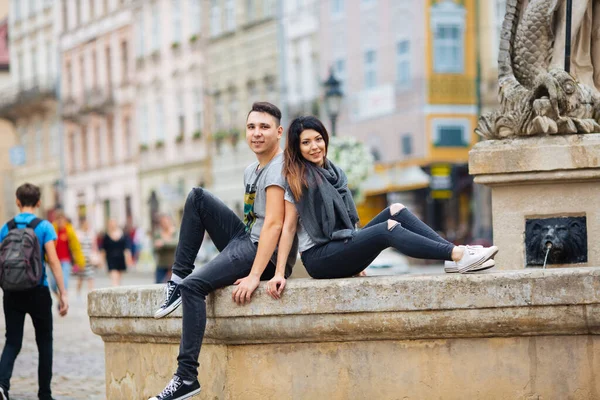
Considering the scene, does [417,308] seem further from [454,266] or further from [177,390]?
[177,390]

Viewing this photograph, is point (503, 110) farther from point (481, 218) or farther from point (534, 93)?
point (481, 218)

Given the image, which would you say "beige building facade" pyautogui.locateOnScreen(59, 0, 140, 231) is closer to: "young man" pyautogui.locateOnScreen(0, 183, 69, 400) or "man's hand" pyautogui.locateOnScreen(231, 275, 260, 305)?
"young man" pyautogui.locateOnScreen(0, 183, 69, 400)

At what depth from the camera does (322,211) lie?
7859mm

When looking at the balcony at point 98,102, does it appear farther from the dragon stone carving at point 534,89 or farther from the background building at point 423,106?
the dragon stone carving at point 534,89

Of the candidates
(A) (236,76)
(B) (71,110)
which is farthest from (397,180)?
(B) (71,110)

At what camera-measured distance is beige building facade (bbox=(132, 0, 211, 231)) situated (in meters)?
59.4

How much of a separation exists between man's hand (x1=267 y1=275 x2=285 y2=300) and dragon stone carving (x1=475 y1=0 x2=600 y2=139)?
8.13 feet

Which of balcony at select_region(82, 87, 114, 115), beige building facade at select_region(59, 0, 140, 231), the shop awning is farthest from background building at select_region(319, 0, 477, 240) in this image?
balcony at select_region(82, 87, 114, 115)

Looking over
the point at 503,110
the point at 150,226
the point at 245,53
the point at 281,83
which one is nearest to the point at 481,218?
the point at 281,83

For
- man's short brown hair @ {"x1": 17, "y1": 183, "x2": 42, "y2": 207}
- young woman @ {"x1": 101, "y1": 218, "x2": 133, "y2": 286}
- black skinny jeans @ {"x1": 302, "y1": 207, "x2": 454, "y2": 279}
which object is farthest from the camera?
young woman @ {"x1": 101, "y1": 218, "x2": 133, "y2": 286}

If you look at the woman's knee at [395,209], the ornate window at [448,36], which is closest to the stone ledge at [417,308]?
the woman's knee at [395,209]

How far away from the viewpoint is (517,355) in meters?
7.37

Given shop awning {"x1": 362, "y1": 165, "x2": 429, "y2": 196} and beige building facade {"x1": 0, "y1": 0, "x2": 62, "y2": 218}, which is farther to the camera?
beige building facade {"x1": 0, "y1": 0, "x2": 62, "y2": 218}

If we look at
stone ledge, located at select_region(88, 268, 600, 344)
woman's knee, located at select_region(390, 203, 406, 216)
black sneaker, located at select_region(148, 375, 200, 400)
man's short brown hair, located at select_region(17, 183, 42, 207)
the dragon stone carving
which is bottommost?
black sneaker, located at select_region(148, 375, 200, 400)
